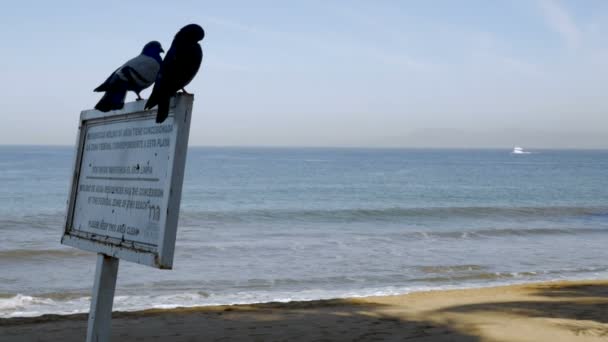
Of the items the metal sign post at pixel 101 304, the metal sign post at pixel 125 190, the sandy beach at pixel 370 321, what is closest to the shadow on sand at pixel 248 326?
the sandy beach at pixel 370 321

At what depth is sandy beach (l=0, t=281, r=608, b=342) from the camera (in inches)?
262

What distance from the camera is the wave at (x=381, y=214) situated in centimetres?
2417

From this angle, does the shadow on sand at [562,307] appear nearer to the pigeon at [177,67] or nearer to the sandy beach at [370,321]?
the sandy beach at [370,321]

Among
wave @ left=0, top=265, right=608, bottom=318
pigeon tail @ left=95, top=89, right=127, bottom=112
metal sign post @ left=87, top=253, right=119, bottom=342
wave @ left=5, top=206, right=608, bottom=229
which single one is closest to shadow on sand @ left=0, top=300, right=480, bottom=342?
wave @ left=0, top=265, right=608, bottom=318

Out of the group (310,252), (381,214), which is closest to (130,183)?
(310,252)

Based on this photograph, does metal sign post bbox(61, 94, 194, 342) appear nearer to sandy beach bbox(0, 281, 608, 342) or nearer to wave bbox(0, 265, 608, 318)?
sandy beach bbox(0, 281, 608, 342)

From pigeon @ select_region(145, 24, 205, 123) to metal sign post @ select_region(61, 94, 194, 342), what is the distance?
7 cm

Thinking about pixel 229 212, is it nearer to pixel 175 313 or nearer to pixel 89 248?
pixel 175 313

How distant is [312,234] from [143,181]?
16.0 metres

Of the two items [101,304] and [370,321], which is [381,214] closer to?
[370,321]

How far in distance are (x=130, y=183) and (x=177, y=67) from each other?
2.29ft

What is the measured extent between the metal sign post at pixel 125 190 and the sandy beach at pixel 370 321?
A: 2802 mm

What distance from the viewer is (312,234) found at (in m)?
19.4

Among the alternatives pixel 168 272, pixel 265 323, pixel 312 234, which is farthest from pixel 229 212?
pixel 265 323
